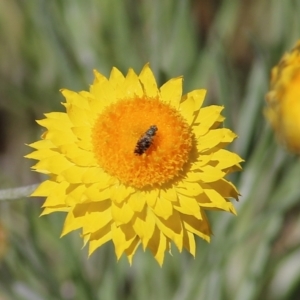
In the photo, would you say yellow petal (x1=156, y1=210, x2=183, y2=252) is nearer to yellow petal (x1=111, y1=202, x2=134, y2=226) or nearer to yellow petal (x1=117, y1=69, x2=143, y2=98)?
yellow petal (x1=111, y1=202, x2=134, y2=226)

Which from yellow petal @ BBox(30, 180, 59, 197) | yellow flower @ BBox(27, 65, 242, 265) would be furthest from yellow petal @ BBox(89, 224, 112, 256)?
yellow petal @ BBox(30, 180, 59, 197)

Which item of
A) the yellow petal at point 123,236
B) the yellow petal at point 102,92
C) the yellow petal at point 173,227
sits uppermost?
the yellow petal at point 102,92

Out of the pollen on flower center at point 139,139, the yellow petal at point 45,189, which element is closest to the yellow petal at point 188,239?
the pollen on flower center at point 139,139

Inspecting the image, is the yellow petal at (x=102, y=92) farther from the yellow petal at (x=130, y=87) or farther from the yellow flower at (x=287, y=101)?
the yellow flower at (x=287, y=101)

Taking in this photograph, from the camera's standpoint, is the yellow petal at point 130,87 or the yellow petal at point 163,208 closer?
the yellow petal at point 163,208

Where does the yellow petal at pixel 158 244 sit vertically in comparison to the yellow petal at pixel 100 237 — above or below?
above

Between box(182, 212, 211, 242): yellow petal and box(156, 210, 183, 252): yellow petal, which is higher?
box(182, 212, 211, 242): yellow petal

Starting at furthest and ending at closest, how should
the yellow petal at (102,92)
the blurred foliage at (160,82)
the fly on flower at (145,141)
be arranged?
1. the blurred foliage at (160,82)
2. the yellow petal at (102,92)
3. the fly on flower at (145,141)
